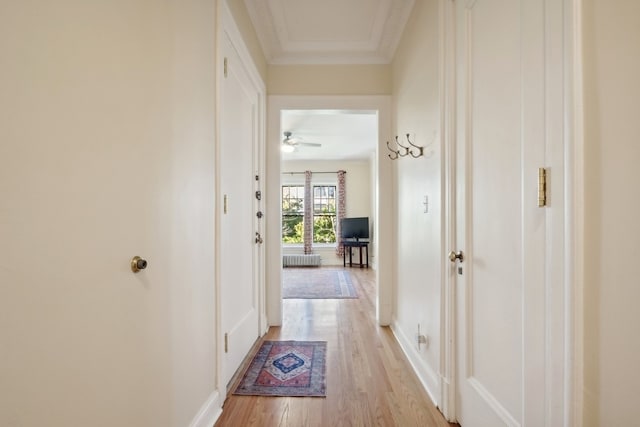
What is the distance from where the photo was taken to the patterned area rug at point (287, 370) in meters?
1.98

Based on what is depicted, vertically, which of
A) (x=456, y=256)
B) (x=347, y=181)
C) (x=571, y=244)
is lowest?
(x=456, y=256)

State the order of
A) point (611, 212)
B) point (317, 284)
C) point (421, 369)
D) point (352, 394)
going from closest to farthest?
point (611, 212), point (352, 394), point (421, 369), point (317, 284)

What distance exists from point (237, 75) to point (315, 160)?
5.46m

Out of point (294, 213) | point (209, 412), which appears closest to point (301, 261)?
point (294, 213)

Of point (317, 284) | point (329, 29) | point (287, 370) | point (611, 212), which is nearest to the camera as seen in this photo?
point (611, 212)

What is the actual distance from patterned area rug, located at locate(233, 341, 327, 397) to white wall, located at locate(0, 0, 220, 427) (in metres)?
0.60

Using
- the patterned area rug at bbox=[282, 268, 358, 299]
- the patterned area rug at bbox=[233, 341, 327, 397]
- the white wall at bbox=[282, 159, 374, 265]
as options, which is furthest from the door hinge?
the white wall at bbox=[282, 159, 374, 265]

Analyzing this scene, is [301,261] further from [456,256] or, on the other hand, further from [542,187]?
[542,187]

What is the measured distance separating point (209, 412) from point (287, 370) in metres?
0.70

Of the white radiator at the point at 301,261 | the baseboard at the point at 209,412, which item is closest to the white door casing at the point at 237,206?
the baseboard at the point at 209,412

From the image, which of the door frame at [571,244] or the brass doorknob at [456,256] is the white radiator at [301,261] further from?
the door frame at [571,244]

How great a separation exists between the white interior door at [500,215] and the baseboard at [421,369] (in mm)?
213

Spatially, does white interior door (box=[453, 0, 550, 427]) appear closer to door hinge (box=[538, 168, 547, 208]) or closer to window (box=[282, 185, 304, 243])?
door hinge (box=[538, 168, 547, 208])

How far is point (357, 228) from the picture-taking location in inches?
287
